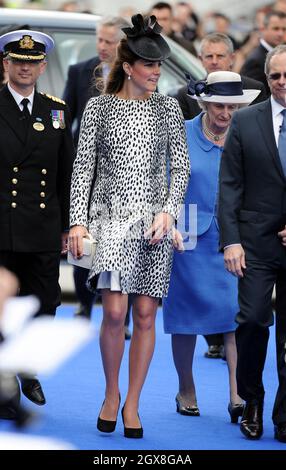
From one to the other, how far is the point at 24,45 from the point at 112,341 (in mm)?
1626

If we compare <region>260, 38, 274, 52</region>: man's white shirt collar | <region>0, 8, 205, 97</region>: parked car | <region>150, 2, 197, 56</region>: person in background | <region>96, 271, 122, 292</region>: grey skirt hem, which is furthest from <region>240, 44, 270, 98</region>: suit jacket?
<region>96, 271, 122, 292</region>: grey skirt hem

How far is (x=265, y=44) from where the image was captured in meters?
12.5

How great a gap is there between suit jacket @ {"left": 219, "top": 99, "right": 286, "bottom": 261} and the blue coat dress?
0.72 meters

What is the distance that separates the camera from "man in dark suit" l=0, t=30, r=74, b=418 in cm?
785

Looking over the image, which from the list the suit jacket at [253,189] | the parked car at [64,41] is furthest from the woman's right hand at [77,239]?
the parked car at [64,41]

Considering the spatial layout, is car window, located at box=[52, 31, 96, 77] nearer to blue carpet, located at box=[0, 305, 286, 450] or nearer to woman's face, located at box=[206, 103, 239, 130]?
blue carpet, located at box=[0, 305, 286, 450]

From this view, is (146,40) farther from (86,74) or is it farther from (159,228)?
(86,74)

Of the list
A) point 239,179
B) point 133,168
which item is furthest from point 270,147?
point 133,168

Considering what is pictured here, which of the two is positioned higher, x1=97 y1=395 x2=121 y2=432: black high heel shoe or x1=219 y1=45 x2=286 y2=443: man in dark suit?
x1=219 y1=45 x2=286 y2=443: man in dark suit

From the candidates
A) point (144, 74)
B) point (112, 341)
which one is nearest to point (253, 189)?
point (144, 74)

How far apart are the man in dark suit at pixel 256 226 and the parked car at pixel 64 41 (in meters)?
4.91

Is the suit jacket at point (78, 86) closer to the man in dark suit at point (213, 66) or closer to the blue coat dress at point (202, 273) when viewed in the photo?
the man in dark suit at point (213, 66)

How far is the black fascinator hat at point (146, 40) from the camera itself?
7418mm

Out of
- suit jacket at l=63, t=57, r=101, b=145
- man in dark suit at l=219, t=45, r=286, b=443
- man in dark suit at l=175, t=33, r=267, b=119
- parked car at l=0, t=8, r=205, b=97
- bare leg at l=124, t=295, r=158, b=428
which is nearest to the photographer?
man in dark suit at l=219, t=45, r=286, b=443
